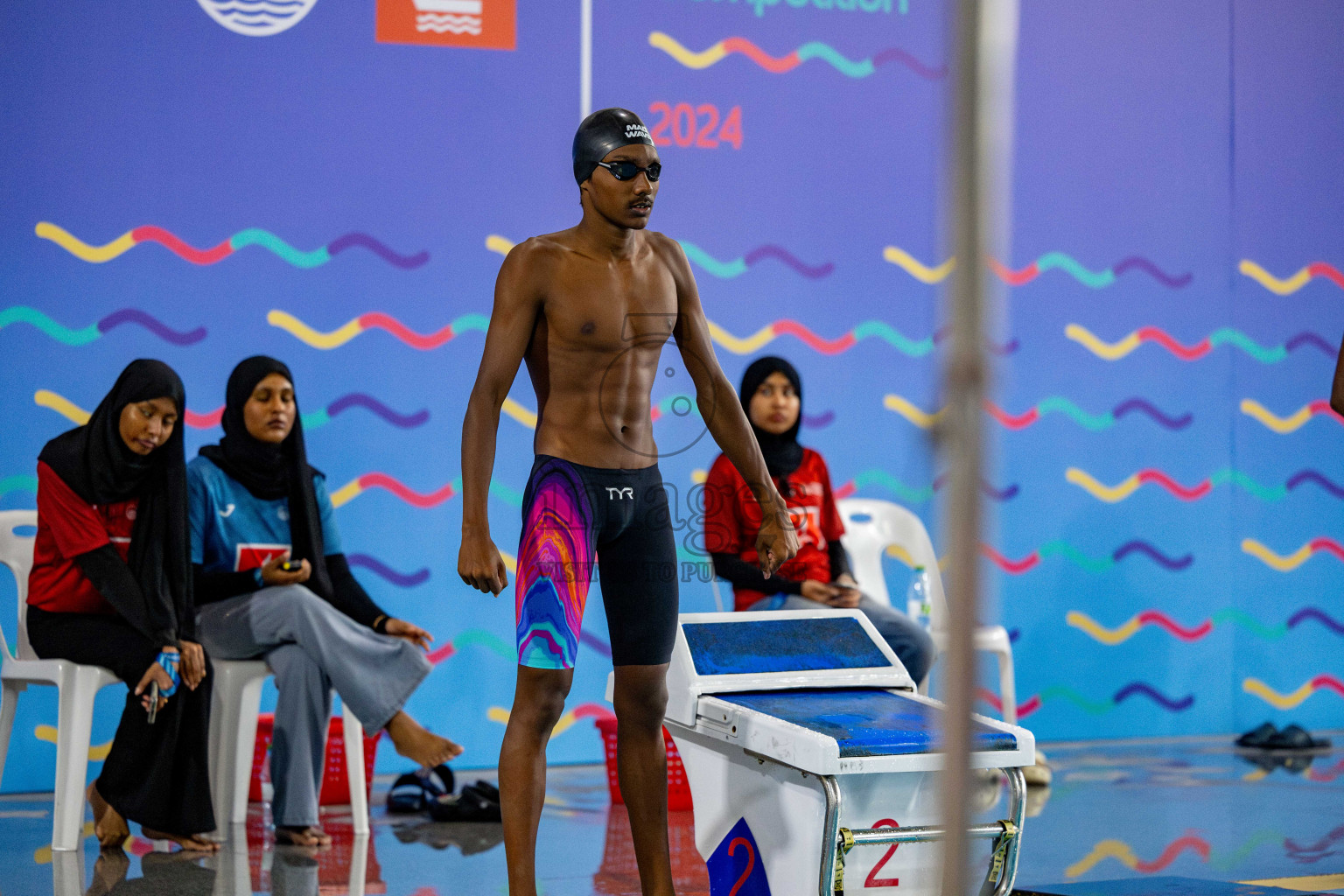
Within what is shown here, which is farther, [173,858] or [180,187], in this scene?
[180,187]

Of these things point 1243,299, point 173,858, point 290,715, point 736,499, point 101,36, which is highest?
point 101,36

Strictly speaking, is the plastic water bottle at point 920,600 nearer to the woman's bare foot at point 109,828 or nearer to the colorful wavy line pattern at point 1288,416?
the colorful wavy line pattern at point 1288,416

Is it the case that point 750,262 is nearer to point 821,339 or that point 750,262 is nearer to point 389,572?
point 821,339

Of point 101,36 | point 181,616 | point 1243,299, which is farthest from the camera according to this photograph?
point 1243,299

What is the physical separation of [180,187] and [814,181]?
243 centimetres

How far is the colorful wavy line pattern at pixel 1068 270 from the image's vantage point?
223 inches

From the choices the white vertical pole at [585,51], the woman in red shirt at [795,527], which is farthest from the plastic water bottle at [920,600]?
the white vertical pole at [585,51]

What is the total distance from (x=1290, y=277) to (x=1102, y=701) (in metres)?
2.10

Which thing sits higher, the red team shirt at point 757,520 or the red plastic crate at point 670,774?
the red team shirt at point 757,520

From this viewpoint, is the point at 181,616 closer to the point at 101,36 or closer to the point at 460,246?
the point at 460,246

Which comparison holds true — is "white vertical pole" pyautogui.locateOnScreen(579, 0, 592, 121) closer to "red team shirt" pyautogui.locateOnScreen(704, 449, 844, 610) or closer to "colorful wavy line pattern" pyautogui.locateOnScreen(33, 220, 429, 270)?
"colorful wavy line pattern" pyautogui.locateOnScreen(33, 220, 429, 270)

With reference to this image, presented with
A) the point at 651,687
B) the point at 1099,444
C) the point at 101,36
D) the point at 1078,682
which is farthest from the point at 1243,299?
the point at 101,36

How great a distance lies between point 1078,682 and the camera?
5.82 m

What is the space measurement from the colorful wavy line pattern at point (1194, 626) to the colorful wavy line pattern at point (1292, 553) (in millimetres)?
221
